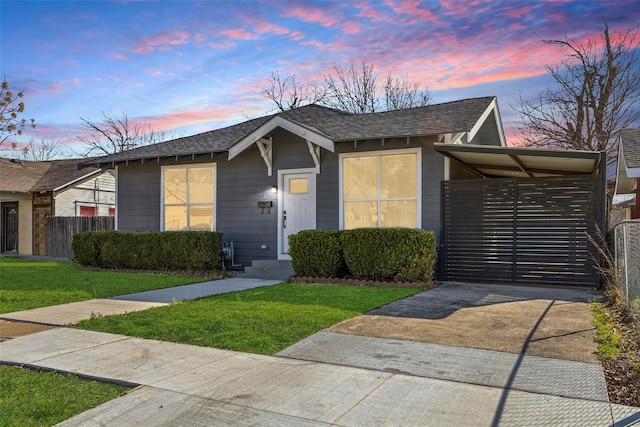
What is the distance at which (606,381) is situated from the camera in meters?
4.11

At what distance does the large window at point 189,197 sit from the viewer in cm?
1412

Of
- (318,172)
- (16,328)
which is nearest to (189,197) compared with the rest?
(318,172)

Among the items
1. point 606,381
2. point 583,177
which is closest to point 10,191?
point 583,177

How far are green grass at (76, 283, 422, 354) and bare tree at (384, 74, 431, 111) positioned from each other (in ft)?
85.3

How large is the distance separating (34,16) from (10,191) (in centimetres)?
1336

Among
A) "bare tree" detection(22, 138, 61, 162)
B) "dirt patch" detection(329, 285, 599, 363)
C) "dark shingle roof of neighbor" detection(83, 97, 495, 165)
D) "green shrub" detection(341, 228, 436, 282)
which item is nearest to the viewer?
"dirt patch" detection(329, 285, 599, 363)

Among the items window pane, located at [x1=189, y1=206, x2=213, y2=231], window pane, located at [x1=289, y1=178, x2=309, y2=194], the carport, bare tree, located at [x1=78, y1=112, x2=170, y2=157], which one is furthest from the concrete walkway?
bare tree, located at [x1=78, y1=112, x2=170, y2=157]

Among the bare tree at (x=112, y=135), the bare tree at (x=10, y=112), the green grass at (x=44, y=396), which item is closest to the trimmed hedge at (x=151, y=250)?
the bare tree at (x=10, y=112)

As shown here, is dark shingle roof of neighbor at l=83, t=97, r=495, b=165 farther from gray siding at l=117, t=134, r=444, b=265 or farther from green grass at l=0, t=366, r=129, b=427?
green grass at l=0, t=366, r=129, b=427

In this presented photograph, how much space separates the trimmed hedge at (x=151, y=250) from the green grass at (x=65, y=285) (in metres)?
0.64

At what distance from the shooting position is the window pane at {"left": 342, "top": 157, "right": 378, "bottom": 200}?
11836 millimetres

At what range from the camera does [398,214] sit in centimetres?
1159

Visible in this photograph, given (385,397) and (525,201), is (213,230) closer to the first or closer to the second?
(525,201)

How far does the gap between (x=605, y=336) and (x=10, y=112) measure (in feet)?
32.3
